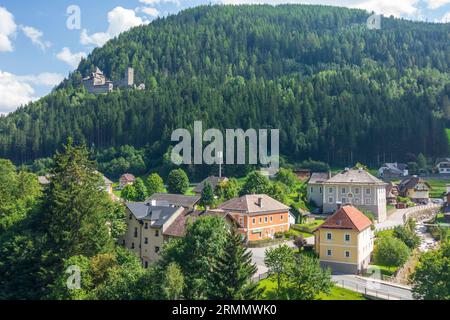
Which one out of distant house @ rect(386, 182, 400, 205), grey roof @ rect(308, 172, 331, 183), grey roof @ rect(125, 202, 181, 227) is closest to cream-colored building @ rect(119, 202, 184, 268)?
grey roof @ rect(125, 202, 181, 227)

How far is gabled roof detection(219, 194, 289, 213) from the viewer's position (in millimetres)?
60656

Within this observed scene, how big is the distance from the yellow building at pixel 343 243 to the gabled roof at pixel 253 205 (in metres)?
11.9

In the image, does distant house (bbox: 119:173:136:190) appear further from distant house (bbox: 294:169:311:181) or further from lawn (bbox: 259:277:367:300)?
lawn (bbox: 259:277:367:300)

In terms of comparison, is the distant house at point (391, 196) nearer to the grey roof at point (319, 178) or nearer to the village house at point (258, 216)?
the grey roof at point (319, 178)

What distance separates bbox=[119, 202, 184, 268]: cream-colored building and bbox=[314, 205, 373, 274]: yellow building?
16.2 m

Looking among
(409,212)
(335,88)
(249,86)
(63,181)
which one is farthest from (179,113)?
(63,181)

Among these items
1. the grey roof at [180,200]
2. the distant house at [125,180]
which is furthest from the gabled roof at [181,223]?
the distant house at [125,180]

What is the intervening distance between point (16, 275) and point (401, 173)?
103m

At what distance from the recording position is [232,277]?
1308 inches

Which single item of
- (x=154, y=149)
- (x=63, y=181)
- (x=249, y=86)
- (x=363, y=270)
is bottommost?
(x=363, y=270)

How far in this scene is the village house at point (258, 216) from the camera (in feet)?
194

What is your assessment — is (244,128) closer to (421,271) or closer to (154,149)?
(154,149)

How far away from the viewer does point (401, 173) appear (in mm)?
122188

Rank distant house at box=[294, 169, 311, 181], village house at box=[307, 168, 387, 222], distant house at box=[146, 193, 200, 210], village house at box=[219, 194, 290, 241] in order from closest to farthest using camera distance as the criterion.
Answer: village house at box=[219, 194, 290, 241] → distant house at box=[146, 193, 200, 210] → village house at box=[307, 168, 387, 222] → distant house at box=[294, 169, 311, 181]
